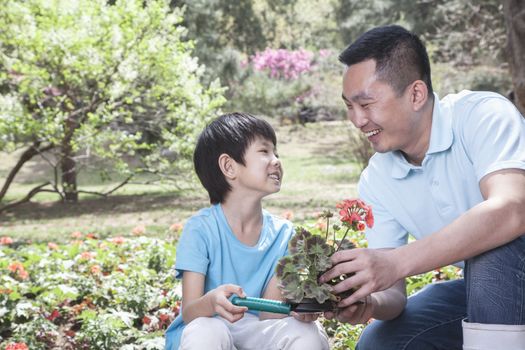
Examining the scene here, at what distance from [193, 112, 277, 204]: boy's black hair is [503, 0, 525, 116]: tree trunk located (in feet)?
14.7

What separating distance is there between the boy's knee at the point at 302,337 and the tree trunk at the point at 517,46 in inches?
188

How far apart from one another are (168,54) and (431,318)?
19.5 ft

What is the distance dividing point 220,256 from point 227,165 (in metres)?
0.34

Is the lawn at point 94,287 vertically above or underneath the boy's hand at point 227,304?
underneath

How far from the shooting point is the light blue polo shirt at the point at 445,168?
2.37m

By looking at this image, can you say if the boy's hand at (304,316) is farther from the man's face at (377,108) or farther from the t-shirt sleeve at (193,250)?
the man's face at (377,108)

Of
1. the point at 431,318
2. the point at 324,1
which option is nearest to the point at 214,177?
the point at 431,318

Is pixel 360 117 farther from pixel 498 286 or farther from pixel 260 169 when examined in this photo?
pixel 498 286

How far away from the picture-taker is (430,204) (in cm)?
262

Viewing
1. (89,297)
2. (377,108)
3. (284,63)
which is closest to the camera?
(377,108)

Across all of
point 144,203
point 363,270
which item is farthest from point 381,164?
point 144,203

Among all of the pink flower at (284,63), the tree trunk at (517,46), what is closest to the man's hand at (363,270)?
the tree trunk at (517,46)

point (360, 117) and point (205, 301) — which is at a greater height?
point (360, 117)

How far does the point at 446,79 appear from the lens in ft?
47.6
